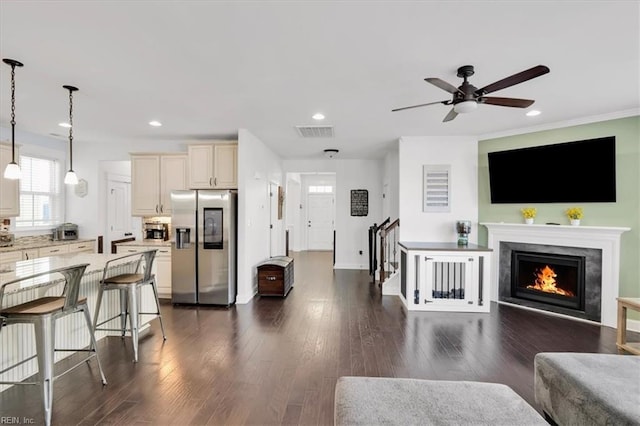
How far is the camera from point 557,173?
4328 millimetres

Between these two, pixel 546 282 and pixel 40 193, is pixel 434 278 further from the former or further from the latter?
pixel 40 193

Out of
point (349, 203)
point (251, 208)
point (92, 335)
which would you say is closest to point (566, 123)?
point (349, 203)

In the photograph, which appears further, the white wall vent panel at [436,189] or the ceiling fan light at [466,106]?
the white wall vent panel at [436,189]

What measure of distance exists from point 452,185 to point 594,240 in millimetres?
1914

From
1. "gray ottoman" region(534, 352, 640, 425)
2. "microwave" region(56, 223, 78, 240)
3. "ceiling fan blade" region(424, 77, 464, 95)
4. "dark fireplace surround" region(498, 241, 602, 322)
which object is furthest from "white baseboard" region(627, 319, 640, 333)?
"microwave" region(56, 223, 78, 240)

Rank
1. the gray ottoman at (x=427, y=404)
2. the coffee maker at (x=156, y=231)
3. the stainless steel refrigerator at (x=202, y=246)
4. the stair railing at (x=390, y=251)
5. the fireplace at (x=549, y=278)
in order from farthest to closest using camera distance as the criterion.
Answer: the stair railing at (x=390, y=251) < the coffee maker at (x=156, y=231) < the stainless steel refrigerator at (x=202, y=246) < the fireplace at (x=549, y=278) < the gray ottoman at (x=427, y=404)

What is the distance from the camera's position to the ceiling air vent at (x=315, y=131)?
4.61m

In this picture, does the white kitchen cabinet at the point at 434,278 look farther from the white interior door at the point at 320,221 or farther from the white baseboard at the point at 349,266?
the white interior door at the point at 320,221

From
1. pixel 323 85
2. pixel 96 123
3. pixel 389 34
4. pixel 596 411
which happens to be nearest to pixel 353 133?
pixel 323 85

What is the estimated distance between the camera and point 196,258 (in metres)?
4.73

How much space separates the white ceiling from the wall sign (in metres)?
3.41

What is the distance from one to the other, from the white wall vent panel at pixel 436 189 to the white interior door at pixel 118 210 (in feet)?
18.7

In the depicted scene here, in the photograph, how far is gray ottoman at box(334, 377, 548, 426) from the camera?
1.43m

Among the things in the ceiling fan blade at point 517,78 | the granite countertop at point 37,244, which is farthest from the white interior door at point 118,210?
the ceiling fan blade at point 517,78
